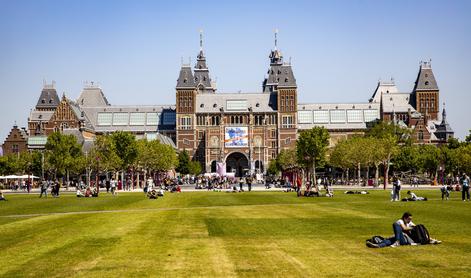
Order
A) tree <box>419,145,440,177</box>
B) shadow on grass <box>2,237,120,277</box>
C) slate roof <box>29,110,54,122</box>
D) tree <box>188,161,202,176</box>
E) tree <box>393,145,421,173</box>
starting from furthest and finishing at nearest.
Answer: slate roof <box>29,110,54,122</box> < tree <box>188,161,202,176</box> < tree <box>393,145,421,173</box> < tree <box>419,145,440,177</box> < shadow on grass <box>2,237,120,277</box>

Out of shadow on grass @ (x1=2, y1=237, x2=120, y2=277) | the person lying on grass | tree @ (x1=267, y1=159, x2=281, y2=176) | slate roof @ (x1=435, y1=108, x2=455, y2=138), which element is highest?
slate roof @ (x1=435, y1=108, x2=455, y2=138)

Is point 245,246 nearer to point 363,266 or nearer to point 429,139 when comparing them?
point 363,266

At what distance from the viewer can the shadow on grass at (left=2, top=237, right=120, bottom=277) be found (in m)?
18.0

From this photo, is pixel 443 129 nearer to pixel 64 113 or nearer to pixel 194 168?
pixel 194 168

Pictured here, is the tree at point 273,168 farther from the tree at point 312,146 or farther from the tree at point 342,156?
the tree at point 312,146

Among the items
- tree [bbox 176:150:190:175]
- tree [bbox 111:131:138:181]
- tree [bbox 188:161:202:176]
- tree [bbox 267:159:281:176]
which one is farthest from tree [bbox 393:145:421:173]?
tree [bbox 176:150:190:175]

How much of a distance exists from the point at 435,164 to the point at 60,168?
71089 millimetres

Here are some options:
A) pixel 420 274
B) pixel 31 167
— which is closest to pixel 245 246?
pixel 420 274

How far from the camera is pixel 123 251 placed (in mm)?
21688

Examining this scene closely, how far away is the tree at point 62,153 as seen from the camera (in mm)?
117750

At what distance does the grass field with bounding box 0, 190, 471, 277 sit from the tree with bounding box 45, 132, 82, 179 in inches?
3308

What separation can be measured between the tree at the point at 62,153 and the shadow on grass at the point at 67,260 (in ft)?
304

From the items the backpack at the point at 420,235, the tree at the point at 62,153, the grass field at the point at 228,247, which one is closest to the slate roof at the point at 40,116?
the tree at the point at 62,153

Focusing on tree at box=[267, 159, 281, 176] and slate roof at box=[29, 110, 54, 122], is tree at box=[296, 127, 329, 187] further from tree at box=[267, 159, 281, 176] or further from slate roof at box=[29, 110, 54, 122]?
Result: slate roof at box=[29, 110, 54, 122]
